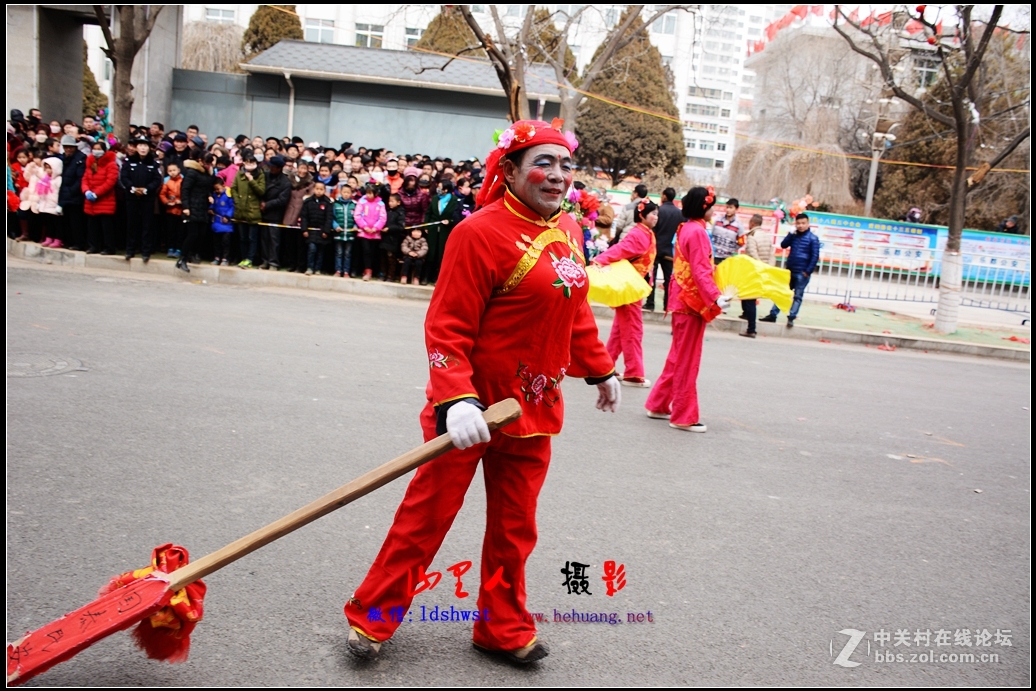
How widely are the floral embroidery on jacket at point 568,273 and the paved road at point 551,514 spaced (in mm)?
1423

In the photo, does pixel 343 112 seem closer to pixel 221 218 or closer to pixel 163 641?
pixel 221 218

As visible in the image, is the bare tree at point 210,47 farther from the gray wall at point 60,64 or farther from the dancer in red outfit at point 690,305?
the dancer in red outfit at point 690,305

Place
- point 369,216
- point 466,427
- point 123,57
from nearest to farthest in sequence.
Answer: point 466,427, point 369,216, point 123,57

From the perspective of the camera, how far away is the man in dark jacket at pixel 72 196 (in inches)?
473

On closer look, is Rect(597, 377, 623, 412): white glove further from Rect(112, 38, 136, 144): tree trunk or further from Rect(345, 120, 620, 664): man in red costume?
Rect(112, 38, 136, 144): tree trunk

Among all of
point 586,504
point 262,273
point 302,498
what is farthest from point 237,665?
point 262,273

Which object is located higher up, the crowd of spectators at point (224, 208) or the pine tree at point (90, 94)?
the pine tree at point (90, 94)

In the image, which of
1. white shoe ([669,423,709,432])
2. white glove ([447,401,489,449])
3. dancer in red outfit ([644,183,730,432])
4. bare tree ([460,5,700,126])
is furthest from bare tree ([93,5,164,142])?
white glove ([447,401,489,449])

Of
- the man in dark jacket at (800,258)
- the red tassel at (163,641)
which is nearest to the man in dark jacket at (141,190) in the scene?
the man in dark jacket at (800,258)

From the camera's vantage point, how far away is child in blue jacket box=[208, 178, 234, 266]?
12.3 m

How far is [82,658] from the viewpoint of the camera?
2.95m

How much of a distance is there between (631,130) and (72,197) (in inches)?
1090

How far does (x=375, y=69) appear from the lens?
80.8 ft

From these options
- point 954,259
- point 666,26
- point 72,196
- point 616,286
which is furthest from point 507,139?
point 666,26
